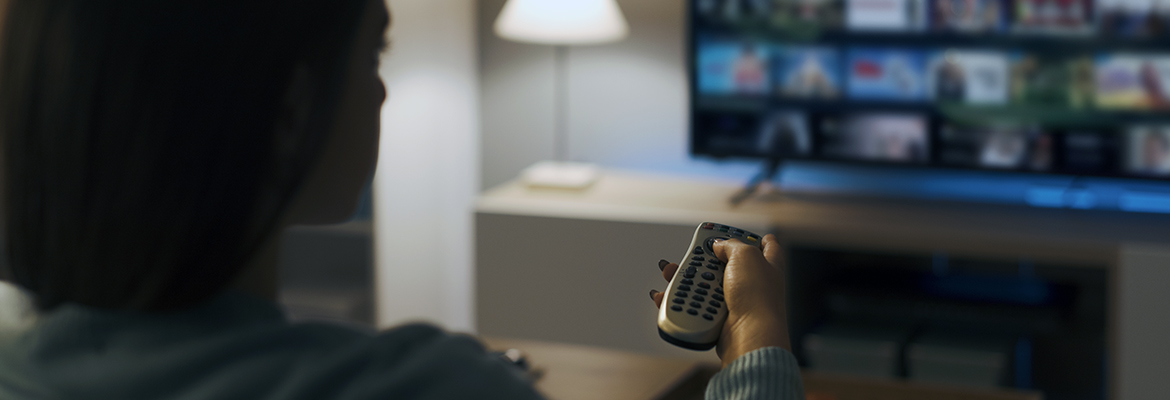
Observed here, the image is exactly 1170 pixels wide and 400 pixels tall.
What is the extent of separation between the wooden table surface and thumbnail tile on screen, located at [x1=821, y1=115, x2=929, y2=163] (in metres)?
1.20

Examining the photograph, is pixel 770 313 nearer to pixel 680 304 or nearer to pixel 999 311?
pixel 680 304

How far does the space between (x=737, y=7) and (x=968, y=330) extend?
2.90 ft

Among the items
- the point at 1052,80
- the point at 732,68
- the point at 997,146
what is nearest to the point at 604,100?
the point at 732,68

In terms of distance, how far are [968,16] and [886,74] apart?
21 cm

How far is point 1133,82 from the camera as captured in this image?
2.22m

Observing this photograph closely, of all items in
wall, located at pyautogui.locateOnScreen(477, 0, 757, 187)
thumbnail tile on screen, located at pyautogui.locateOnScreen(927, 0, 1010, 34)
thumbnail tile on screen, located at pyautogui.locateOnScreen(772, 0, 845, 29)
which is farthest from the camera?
wall, located at pyautogui.locateOnScreen(477, 0, 757, 187)

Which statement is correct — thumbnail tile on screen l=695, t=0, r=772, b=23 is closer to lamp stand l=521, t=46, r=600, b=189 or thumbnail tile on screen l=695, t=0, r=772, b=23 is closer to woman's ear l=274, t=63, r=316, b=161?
lamp stand l=521, t=46, r=600, b=189

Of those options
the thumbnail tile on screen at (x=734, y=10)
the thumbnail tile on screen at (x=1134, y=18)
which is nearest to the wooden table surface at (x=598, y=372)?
the thumbnail tile on screen at (x=734, y=10)

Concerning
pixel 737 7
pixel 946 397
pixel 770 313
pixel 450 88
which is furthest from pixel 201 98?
pixel 450 88

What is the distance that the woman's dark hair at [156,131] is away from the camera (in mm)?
435

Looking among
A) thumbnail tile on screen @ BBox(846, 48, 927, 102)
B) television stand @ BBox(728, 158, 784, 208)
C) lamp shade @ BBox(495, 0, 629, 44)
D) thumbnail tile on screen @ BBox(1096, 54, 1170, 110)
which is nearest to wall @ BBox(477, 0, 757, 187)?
television stand @ BBox(728, 158, 784, 208)

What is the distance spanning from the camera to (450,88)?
287 centimetres

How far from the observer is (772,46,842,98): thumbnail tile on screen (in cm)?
242

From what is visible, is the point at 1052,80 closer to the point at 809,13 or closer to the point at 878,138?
the point at 878,138
